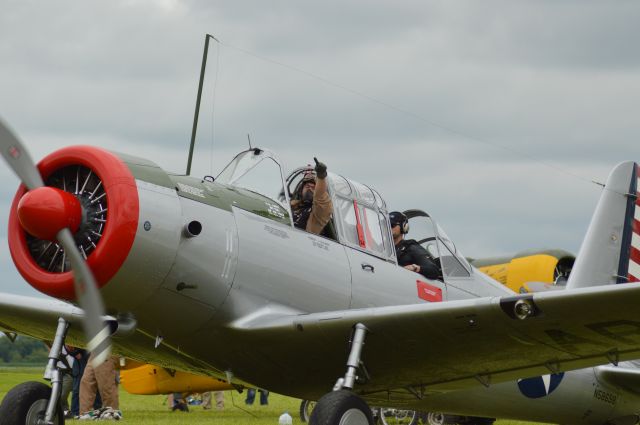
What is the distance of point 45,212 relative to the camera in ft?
24.8

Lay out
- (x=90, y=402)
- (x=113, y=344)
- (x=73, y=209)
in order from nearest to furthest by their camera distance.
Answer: (x=73, y=209) < (x=113, y=344) < (x=90, y=402)

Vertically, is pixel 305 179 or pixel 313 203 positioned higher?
pixel 305 179

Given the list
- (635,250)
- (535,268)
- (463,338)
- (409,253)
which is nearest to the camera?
(463,338)

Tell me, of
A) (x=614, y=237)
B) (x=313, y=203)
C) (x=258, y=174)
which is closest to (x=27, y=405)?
(x=258, y=174)

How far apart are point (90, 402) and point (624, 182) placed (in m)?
9.32

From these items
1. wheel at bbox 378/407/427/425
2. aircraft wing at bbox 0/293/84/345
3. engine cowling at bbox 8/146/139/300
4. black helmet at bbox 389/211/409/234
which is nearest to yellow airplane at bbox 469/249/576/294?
wheel at bbox 378/407/427/425

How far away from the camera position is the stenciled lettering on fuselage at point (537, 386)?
1081cm

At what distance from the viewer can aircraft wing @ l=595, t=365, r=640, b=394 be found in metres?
11.4

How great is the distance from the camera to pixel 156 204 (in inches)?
318

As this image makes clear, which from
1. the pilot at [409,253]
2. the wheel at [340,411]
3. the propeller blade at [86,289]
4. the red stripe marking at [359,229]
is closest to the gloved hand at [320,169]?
the red stripe marking at [359,229]

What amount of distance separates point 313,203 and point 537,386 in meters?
3.47

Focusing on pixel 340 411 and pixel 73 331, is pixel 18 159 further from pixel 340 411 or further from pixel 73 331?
pixel 340 411

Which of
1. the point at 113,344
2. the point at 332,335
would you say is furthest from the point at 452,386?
the point at 113,344

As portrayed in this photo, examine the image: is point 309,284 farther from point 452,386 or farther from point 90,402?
point 90,402
